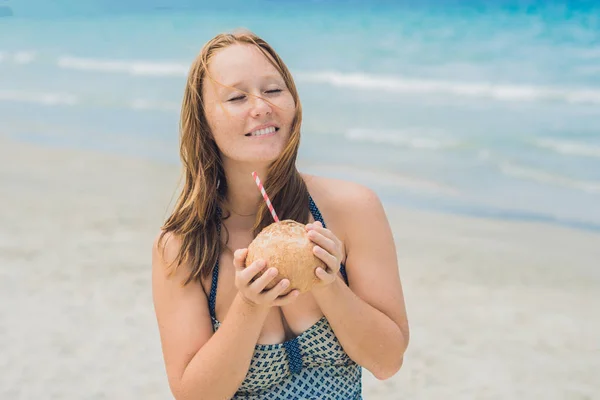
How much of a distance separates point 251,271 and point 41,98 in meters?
11.0

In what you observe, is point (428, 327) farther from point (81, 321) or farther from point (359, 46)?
point (359, 46)

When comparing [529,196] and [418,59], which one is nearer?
[529,196]

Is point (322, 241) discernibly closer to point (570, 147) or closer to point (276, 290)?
point (276, 290)

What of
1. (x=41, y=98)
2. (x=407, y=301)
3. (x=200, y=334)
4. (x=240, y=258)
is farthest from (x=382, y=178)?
(x=41, y=98)

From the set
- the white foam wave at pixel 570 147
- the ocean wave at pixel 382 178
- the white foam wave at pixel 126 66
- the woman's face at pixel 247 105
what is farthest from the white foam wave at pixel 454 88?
the woman's face at pixel 247 105

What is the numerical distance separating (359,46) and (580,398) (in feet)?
40.5

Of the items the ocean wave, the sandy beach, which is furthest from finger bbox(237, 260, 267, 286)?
the ocean wave

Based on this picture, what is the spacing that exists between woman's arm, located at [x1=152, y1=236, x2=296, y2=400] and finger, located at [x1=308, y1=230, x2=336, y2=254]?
16 centimetres

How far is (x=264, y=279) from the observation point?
2148mm

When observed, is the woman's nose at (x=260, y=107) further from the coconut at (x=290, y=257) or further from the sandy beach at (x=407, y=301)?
the sandy beach at (x=407, y=301)

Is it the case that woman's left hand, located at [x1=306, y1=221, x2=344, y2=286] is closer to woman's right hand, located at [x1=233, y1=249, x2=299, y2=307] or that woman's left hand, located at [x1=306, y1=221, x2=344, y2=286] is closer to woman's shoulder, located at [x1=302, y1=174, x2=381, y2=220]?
woman's right hand, located at [x1=233, y1=249, x2=299, y2=307]

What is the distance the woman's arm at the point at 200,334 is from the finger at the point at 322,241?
16cm

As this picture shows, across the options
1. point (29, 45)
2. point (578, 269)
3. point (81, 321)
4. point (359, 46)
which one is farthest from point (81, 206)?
point (29, 45)

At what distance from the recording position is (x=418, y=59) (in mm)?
14289
